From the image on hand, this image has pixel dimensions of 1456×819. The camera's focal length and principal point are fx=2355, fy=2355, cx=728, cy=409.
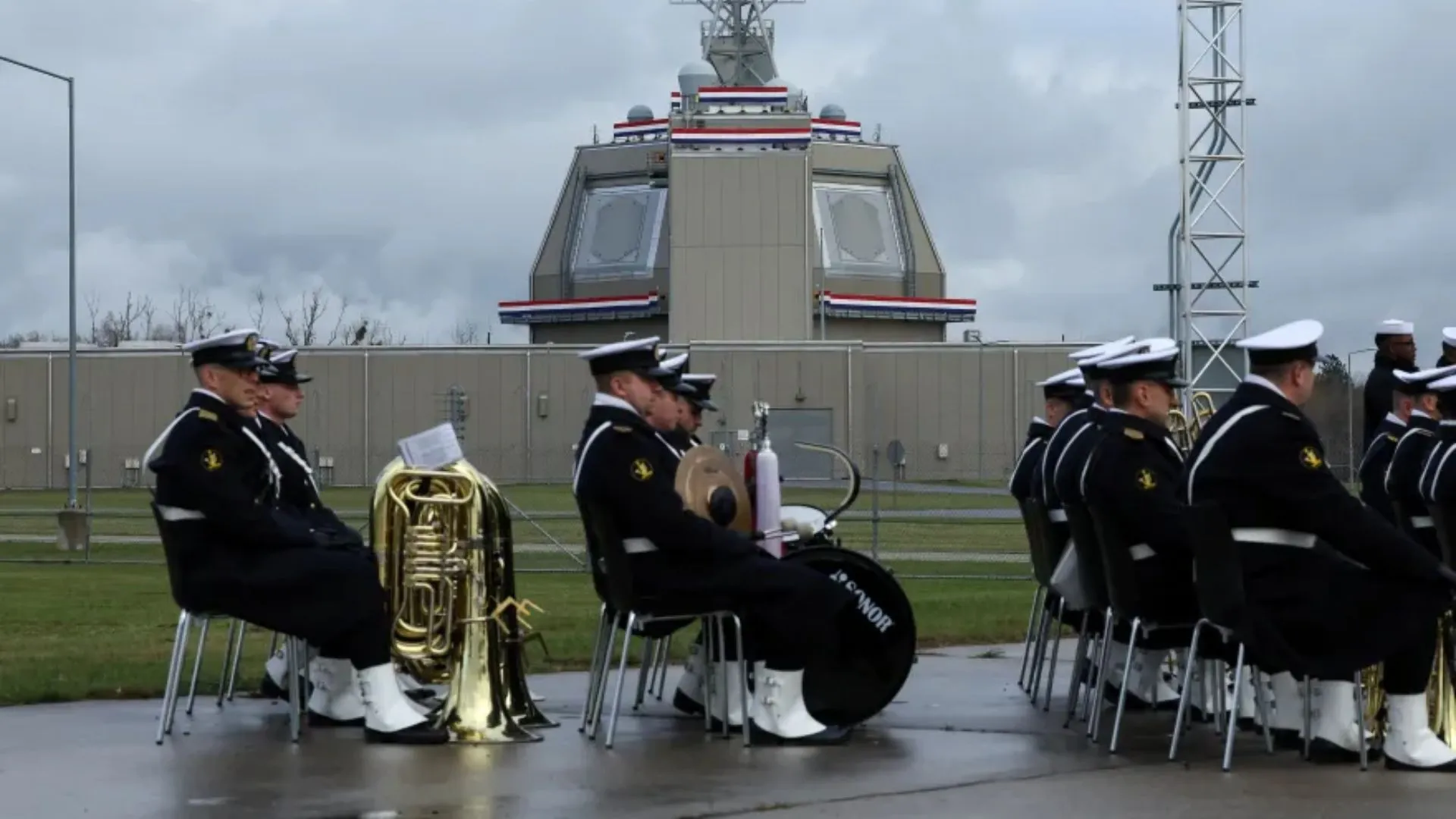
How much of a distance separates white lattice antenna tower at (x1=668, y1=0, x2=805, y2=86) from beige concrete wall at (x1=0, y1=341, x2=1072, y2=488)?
17647 millimetres

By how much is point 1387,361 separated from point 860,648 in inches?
212

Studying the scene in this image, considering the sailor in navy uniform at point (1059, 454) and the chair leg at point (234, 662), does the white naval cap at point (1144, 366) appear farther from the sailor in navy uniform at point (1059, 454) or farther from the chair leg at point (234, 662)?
the chair leg at point (234, 662)

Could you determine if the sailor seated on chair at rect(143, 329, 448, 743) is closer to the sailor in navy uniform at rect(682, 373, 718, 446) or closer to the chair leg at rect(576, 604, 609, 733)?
the chair leg at rect(576, 604, 609, 733)

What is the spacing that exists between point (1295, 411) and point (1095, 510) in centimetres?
129

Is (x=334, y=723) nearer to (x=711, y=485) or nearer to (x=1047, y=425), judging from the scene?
(x=711, y=485)

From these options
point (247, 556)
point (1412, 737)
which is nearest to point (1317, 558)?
point (1412, 737)

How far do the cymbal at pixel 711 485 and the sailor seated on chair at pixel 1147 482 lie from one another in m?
1.69

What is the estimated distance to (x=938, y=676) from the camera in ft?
47.8

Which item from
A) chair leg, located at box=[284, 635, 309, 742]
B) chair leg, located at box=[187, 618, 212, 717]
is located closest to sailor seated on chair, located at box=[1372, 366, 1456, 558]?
chair leg, located at box=[284, 635, 309, 742]

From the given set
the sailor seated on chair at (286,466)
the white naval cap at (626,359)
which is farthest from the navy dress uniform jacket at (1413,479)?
the sailor seated on chair at (286,466)

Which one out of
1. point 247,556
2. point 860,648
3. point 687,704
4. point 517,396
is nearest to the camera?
point 247,556

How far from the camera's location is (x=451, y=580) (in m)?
11.6

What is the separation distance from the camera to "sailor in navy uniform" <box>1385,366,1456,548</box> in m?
12.2

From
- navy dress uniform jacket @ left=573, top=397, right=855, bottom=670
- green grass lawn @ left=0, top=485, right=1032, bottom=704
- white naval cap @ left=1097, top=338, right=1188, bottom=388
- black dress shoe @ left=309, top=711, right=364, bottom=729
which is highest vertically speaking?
Result: white naval cap @ left=1097, top=338, right=1188, bottom=388
